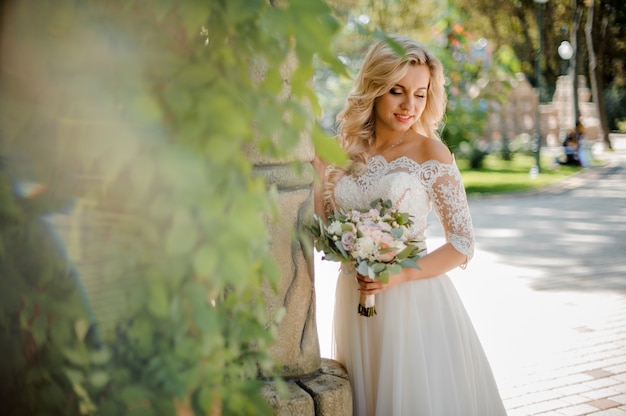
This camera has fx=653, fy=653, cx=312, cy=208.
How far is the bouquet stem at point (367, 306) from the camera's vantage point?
2.84 m

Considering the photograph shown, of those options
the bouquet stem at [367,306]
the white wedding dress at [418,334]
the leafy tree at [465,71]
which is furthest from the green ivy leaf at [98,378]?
the leafy tree at [465,71]

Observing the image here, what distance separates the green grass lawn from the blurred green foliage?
15.9 meters

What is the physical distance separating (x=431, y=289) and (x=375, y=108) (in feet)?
3.16

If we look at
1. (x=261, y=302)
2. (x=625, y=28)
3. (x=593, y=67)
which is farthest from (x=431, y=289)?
(x=625, y=28)

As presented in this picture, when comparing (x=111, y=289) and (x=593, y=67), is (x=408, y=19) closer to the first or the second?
(x=593, y=67)

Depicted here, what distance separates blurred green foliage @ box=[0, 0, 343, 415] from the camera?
1.11 m

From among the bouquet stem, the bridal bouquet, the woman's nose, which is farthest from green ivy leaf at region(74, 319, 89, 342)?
the woman's nose

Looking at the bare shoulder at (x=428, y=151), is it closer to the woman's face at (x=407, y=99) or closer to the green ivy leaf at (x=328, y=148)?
the woman's face at (x=407, y=99)

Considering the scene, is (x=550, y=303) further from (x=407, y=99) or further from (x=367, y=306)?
(x=367, y=306)

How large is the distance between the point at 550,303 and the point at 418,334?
458 cm

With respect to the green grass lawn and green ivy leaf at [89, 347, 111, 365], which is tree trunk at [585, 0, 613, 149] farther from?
green ivy leaf at [89, 347, 111, 365]

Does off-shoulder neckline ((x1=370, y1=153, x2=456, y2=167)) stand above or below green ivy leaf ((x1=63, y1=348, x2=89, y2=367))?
above

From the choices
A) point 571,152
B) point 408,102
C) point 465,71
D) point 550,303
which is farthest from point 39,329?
point 571,152

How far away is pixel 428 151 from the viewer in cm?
311
